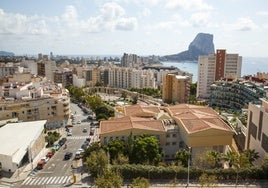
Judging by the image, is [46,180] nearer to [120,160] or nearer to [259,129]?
[120,160]

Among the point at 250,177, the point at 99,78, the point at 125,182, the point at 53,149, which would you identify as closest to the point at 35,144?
the point at 53,149

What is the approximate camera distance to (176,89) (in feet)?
298

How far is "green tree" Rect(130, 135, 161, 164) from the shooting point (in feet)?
120

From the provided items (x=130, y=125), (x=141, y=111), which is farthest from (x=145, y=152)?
(x=141, y=111)

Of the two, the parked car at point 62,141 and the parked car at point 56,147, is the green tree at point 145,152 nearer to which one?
the parked car at point 56,147

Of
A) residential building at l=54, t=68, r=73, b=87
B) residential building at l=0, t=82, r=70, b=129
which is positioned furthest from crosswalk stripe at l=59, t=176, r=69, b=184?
residential building at l=54, t=68, r=73, b=87

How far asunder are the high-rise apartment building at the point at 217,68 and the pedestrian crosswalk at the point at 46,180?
80.6 metres

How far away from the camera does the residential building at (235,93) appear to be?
66688 millimetres

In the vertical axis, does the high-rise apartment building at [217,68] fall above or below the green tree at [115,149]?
above

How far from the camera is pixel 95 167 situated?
32.2 metres

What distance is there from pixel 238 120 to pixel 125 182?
29.3 m

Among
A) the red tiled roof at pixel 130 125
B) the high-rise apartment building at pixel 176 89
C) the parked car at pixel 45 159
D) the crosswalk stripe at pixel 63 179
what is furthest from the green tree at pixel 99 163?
the high-rise apartment building at pixel 176 89

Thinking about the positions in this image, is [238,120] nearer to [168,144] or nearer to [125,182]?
[168,144]

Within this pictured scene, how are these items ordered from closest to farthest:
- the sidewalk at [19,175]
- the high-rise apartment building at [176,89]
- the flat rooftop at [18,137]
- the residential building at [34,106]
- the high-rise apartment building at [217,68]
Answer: the sidewalk at [19,175] < the flat rooftop at [18,137] < the residential building at [34,106] < the high-rise apartment building at [176,89] < the high-rise apartment building at [217,68]
